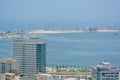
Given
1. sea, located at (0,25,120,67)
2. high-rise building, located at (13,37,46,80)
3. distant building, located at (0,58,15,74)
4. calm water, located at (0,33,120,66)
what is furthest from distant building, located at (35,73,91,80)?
calm water, located at (0,33,120,66)

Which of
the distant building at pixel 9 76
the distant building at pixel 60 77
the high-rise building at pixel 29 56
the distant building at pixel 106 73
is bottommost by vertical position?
the distant building at pixel 60 77

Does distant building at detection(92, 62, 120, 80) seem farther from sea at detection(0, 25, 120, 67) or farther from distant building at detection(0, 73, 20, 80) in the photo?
sea at detection(0, 25, 120, 67)

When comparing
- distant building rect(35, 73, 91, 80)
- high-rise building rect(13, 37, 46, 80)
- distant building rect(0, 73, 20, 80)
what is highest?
high-rise building rect(13, 37, 46, 80)

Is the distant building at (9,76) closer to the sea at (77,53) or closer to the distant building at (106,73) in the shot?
the distant building at (106,73)

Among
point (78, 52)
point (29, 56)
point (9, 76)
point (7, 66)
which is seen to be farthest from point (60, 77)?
point (78, 52)

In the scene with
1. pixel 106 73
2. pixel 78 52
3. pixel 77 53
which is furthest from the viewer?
pixel 78 52

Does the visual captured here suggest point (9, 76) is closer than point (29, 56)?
Yes

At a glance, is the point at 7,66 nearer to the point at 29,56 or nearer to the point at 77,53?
the point at 29,56

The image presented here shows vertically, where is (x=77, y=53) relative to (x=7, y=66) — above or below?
above

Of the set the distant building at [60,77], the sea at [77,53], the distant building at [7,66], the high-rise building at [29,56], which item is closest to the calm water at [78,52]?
the sea at [77,53]
